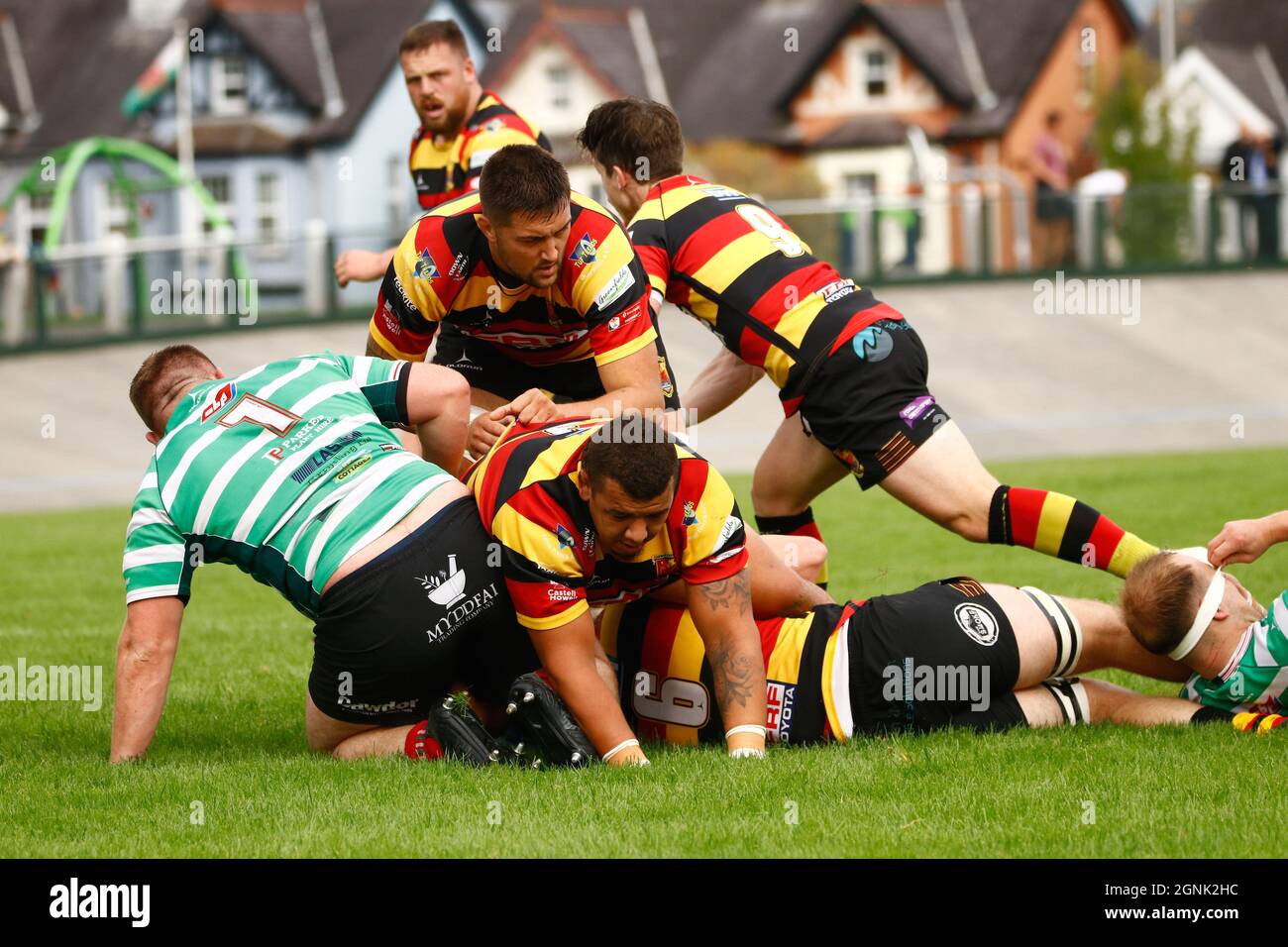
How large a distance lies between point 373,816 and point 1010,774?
6.43 feet

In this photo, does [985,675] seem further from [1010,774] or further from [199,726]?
[199,726]

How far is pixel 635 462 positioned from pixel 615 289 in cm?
152

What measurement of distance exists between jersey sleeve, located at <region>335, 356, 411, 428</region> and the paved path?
1105cm

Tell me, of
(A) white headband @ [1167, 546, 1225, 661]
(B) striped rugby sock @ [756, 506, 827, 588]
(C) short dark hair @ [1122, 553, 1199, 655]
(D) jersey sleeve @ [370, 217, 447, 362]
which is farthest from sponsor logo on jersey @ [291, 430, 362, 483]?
(A) white headband @ [1167, 546, 1225, 661]

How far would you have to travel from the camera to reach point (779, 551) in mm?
6750

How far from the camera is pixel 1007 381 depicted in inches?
887

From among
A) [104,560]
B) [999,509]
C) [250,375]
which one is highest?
[250,375]

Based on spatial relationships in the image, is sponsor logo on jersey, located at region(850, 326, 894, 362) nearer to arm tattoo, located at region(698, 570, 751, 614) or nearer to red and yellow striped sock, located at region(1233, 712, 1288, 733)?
arm tattoo, located at region(698, 570, 751, 614)

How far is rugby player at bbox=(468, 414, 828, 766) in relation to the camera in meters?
5.47

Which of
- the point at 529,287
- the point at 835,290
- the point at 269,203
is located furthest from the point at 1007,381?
the point at 269,203

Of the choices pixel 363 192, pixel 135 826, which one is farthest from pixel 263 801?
pixel 363 192

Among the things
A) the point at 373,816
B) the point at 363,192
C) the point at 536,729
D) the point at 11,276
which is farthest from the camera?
the point at 363,192

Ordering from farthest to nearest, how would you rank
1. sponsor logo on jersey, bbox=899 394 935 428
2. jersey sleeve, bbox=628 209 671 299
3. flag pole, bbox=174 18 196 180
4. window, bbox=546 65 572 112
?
window, bbox=546 65 572 112
flag pole, bbox=174 18 196 180
jersey sleeve, bbox=628 209 671 299
sponsor logo on jersey, bbox=899 394 935 428

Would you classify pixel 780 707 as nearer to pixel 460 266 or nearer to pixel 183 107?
pixel 460 266
